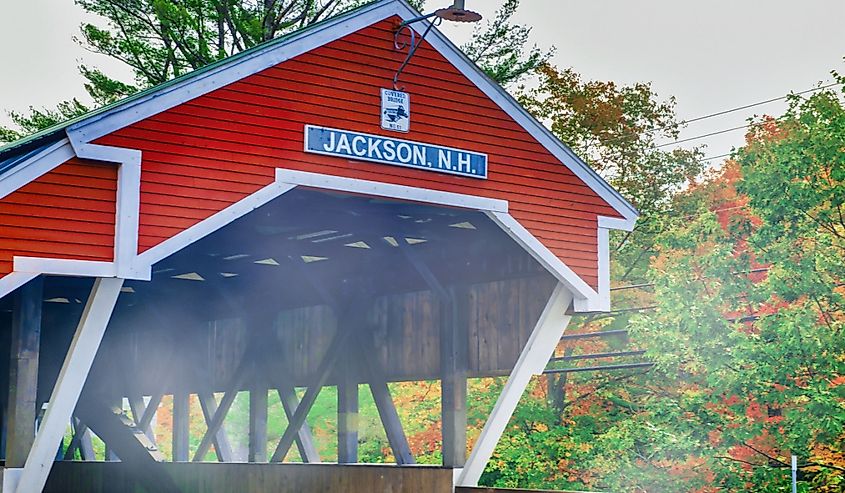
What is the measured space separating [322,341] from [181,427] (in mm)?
4115

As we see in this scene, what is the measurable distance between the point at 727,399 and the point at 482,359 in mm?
7396

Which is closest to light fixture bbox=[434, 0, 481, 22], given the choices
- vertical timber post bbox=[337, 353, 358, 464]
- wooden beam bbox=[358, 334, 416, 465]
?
wooden beam bbox=[358, 334, 416, 465]

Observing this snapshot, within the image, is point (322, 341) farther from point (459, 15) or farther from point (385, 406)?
point (459, 15)

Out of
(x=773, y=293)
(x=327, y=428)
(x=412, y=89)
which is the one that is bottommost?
(x=327, y=428)

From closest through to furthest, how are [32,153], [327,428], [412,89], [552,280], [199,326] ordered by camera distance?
[32,153], [412,89], [552,280], [199,326], [327,428]

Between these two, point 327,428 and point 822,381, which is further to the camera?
point 327,428

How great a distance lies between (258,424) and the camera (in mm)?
17156

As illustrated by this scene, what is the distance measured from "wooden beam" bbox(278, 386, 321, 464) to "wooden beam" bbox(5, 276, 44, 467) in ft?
19.7

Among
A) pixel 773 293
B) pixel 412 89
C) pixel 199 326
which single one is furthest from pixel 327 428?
pixel 412 89

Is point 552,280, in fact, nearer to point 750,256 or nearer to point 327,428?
point 750,256

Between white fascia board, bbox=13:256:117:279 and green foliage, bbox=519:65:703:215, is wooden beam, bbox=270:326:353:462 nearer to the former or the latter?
white fascia board, bbox=13:256:117:279

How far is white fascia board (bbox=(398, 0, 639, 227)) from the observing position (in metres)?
12.0

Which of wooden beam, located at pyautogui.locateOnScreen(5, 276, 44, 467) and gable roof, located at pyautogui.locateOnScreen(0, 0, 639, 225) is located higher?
gable roof, located at pyautogui.locateOnScreen(0, 0, 639, 225)

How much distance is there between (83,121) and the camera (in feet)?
31.5
